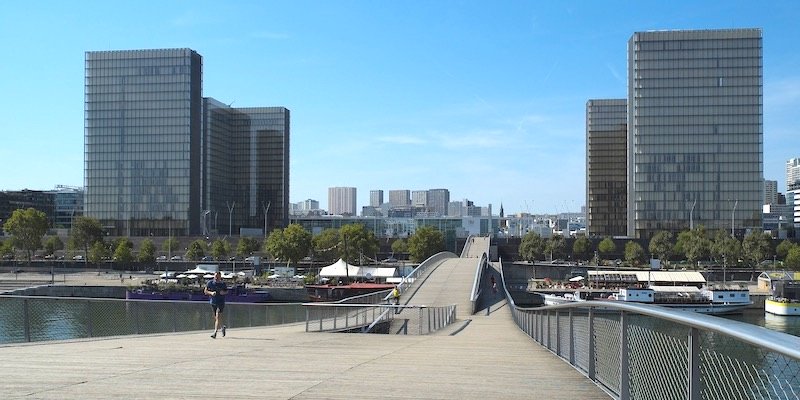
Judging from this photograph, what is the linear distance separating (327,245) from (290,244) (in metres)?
10.5

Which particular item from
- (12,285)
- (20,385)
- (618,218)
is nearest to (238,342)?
(20,385)

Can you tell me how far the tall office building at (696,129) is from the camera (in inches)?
4690

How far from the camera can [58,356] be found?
12.1 m

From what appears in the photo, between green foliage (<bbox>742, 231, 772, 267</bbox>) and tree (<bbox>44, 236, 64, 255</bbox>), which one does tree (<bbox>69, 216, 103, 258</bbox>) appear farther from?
green foliage (<bbox>742, 231, 772, 267</bbox>)

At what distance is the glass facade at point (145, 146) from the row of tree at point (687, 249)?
6081 centimetres

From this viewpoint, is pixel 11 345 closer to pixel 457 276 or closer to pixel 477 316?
pixel 477 316

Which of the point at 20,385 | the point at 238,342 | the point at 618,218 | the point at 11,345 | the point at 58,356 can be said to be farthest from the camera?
the point at 618,218

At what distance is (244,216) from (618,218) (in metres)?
79.0

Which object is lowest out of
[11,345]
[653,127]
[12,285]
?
[12,285]

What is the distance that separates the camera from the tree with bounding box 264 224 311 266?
8869 cm

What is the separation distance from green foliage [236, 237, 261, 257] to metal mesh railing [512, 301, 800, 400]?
320 ft

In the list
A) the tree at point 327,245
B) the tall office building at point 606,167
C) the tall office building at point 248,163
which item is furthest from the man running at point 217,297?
the tall office building at point 606,167

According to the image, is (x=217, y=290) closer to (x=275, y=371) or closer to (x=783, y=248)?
(x=275, y=371)

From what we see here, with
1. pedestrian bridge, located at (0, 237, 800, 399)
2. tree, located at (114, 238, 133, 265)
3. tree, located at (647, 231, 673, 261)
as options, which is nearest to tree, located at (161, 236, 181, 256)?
tree, located at (114, 238, 133, 265)
